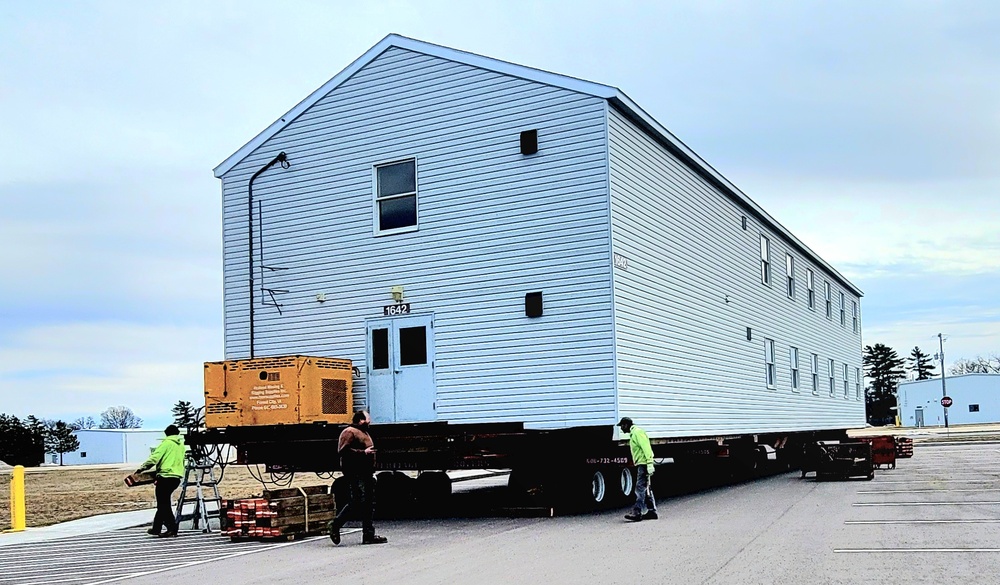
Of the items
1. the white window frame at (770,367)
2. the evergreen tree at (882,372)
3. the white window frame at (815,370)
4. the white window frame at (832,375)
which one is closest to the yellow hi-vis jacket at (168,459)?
the white window frame at (770,367)

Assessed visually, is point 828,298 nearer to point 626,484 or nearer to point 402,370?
point 626,484

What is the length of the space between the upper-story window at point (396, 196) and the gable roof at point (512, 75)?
2.04 metres

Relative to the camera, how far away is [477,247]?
18828mm

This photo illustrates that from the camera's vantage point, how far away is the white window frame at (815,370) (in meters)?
33.4

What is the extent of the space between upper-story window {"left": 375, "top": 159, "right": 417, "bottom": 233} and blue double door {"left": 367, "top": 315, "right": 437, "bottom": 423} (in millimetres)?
1761

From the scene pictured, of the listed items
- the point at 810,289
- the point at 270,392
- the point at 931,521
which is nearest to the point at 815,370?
the point at 810,289

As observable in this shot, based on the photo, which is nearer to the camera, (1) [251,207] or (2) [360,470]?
(2) [360,470]

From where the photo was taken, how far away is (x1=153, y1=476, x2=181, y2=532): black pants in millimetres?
16328

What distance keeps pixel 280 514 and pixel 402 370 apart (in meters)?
4.68

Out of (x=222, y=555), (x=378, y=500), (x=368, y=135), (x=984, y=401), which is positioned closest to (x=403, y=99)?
(x=368, y=135)

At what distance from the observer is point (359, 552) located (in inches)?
522

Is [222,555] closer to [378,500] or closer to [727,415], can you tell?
[378,500]

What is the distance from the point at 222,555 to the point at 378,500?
7.13 metres

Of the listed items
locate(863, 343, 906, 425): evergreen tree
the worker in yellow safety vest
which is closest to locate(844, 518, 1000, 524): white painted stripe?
the worker in yellow safety vest
